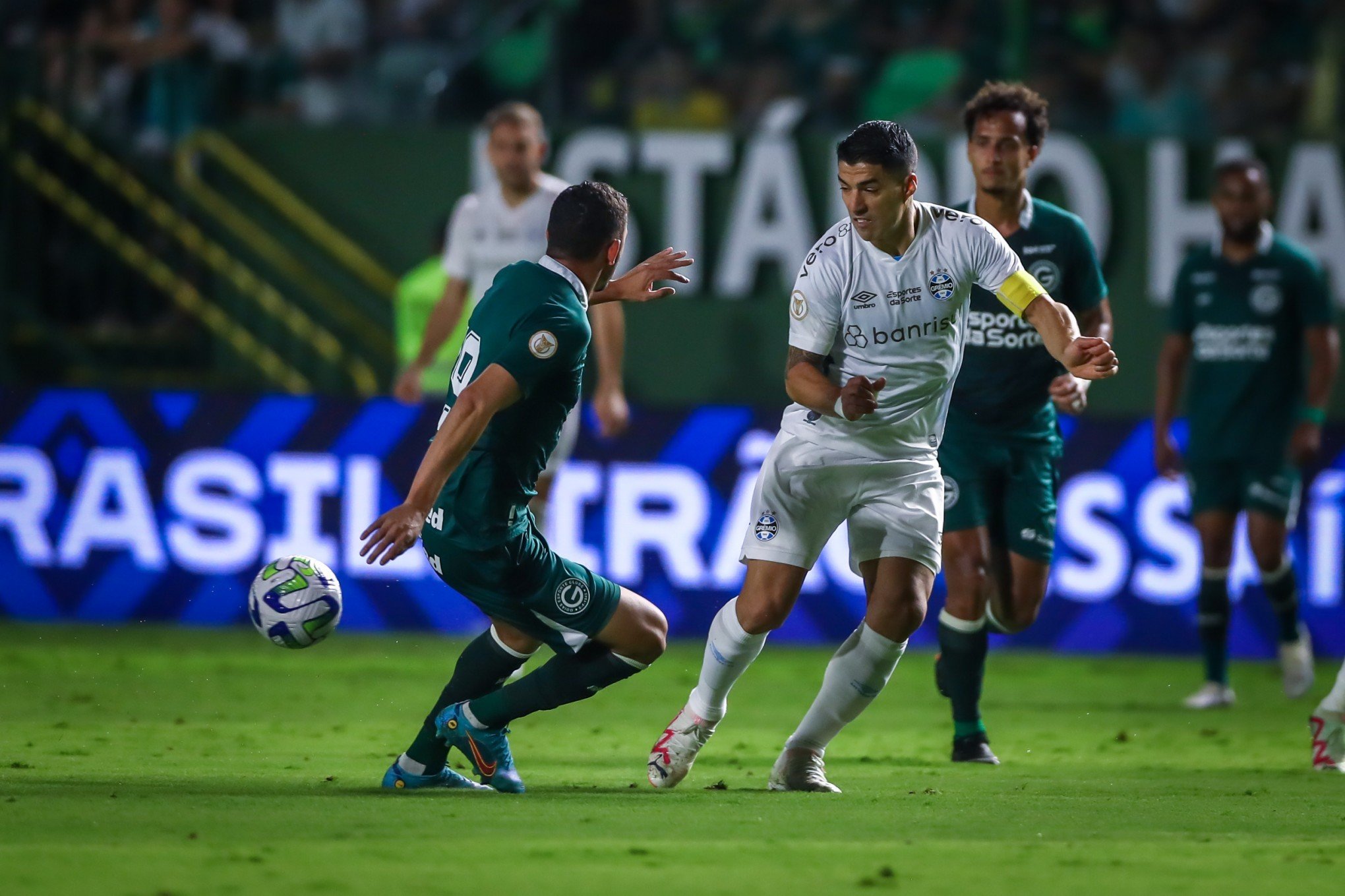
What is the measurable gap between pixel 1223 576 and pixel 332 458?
5371 millimetres

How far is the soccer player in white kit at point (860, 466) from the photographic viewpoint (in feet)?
19.8

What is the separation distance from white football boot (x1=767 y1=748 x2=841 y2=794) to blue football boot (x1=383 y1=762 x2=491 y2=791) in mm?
959

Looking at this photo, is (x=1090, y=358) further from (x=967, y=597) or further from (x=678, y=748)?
(x=678, y=748)

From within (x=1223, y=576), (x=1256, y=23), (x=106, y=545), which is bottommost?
(x=106, y=545)

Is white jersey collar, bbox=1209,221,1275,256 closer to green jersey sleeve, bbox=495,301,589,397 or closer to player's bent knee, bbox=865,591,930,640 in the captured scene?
player's bent knee, bbox=865,591,930,640

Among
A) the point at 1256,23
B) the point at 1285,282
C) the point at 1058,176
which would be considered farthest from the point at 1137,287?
the point at 1285,282

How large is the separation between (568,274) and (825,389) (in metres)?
0.90

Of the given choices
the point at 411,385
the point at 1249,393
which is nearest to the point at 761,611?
the point at 411,385

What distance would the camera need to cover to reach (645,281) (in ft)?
20.0

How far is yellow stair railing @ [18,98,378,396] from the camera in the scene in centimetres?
1403

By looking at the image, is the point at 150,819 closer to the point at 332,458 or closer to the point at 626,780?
the point at 626,780

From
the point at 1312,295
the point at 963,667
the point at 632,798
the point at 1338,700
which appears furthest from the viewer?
the point at 1312,295

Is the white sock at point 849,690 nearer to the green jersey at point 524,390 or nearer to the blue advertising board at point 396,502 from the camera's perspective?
the green jersey at point 524,390

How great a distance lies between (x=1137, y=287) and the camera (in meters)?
14.5
